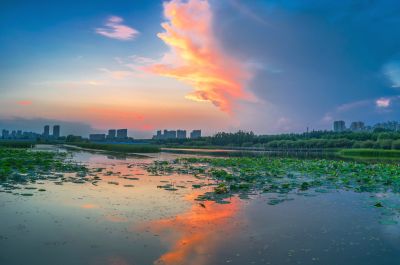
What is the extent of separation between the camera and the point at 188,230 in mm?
6883

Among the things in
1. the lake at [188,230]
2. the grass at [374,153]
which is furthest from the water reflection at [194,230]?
the grass at [374,153]

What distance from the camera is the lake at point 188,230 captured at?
17.6ft

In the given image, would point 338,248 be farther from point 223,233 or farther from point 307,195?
point 307,195

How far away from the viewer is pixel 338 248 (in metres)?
5.96

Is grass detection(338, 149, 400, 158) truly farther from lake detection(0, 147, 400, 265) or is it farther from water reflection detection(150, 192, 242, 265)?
water reflection detection(150, 192, 242, 265)

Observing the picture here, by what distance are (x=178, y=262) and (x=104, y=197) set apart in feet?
20.0

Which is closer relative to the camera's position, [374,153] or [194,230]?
[194,230]

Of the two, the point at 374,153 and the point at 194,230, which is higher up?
the point at 374,153

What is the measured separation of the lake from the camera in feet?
17.6

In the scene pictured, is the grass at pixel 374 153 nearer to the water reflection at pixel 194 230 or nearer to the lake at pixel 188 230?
the lake at pixel 188 230

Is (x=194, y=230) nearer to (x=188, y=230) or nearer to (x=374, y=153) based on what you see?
(x=188, y=230)

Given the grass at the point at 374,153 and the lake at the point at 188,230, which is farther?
the grass at the point at 374,153

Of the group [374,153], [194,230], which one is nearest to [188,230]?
[194,230]

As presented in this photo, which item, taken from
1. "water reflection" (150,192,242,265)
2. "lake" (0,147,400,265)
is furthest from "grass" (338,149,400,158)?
"water reflection" (150,192,242,265)
